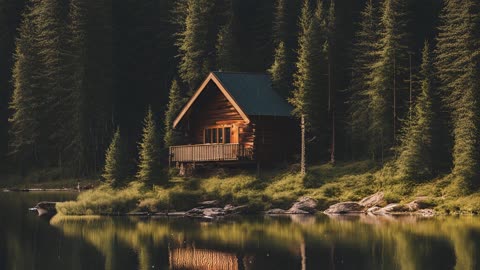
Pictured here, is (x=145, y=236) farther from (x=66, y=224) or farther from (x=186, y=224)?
(x=66, y=224)

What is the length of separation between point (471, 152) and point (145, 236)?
17.3m

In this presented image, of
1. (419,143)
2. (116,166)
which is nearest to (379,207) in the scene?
(419,143)

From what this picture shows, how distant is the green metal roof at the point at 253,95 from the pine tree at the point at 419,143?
405 inches

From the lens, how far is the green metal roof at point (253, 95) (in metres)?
55.8

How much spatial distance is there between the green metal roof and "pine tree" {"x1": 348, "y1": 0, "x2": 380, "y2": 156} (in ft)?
14.2

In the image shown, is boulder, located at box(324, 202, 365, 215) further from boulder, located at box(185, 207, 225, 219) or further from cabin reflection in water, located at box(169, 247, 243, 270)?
cabin reflection in water, located at box(169, 247, 243, 270)

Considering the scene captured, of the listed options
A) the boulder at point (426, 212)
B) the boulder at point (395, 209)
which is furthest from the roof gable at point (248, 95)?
the boulder at point (426, 212)

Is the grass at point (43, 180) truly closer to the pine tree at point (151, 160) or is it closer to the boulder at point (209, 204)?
the pine tree at point (151, 160)

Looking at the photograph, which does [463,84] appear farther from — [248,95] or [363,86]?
[248,95]

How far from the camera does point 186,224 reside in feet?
132

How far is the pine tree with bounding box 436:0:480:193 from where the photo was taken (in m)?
43.4

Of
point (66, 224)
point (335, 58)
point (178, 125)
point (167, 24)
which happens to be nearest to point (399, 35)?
point (335, 58)

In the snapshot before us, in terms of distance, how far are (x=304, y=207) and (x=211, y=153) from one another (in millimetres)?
11927

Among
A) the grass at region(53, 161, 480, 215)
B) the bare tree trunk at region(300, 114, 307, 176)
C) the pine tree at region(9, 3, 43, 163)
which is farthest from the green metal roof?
the pine tree at region(9, 3, 43, 163)
